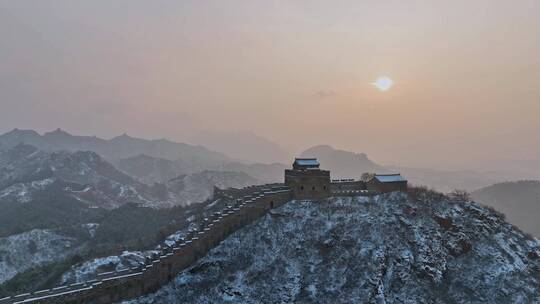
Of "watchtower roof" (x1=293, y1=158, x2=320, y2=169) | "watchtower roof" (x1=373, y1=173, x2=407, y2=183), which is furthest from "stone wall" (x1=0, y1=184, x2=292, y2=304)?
"watchtower roof" (x1=373, y1=173, x2=407, y2=183)

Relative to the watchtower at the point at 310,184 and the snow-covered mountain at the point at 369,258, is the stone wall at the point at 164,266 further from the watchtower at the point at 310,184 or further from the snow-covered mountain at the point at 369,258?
the watchtower at the point at 310,184

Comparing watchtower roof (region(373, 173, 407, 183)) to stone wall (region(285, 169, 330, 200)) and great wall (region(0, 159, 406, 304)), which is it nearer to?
great wall (region(0, 159, 406, 304))

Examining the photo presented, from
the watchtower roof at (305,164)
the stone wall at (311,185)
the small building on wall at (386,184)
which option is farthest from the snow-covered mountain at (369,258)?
the watchtower roof at (305,164)

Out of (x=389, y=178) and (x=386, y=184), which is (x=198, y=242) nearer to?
(x=386, y=184)

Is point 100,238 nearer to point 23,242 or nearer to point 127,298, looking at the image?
point 23,242

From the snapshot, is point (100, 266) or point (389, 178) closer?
point (389, 178)

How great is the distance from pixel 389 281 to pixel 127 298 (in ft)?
108

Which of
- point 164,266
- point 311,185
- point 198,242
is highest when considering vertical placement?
point 311,185

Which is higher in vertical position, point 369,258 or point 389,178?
point 389,178

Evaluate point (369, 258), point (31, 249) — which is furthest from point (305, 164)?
point (31, 249)

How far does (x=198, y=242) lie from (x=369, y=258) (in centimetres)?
2309

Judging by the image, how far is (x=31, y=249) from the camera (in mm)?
119812

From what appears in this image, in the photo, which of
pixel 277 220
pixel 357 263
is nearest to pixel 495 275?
pixel 357 263

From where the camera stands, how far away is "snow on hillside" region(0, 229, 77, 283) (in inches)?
4446
